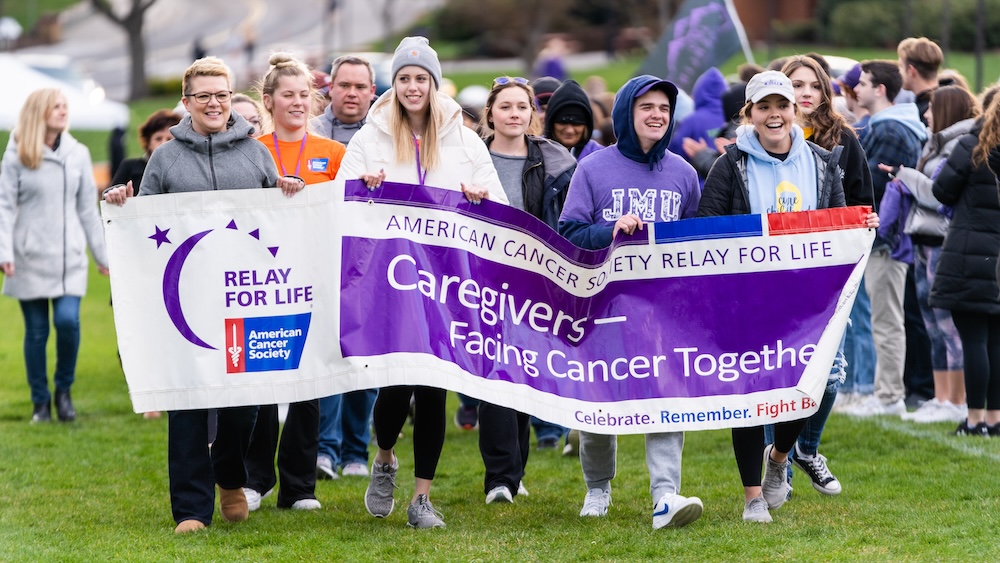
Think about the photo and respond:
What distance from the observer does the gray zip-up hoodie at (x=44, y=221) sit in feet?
35.6

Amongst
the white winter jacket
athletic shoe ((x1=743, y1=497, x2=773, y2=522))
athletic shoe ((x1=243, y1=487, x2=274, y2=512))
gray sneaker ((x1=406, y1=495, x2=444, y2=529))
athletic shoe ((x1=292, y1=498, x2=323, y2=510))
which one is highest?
the white winter jacket

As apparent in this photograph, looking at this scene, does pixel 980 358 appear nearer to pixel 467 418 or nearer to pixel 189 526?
pixel 467 418

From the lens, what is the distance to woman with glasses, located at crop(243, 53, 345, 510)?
7758 millimetres

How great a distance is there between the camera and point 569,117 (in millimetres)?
8875

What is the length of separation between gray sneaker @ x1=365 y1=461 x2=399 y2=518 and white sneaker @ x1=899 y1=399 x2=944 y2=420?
15.4 ft

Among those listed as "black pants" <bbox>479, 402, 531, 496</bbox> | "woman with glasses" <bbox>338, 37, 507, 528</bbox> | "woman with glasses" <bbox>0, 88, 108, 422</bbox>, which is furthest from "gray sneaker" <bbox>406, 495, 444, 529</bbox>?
"woman with glasses" <bbox>0, 88, 108, 422</bbox>

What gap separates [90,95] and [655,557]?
33492 mm

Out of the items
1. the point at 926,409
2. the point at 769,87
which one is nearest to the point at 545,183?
the point at 769,87

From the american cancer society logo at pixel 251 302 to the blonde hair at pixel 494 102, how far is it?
5.93ft

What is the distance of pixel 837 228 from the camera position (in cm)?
689

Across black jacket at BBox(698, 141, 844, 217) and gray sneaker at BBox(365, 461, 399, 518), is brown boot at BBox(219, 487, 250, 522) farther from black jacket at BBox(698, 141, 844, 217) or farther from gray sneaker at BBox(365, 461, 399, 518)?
black jacket at BBox(698, 141, 844, 217)

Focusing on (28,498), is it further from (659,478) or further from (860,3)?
(860,3)

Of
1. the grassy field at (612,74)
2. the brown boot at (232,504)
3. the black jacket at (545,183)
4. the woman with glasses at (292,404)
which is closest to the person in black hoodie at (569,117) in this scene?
the black jacket at (545,183)

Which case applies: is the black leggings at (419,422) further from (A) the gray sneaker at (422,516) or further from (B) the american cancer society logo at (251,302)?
(B) the american cancer society logo at (251,302)
